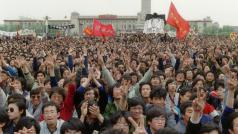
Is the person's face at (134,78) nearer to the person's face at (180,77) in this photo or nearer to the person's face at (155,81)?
the person's face at (155,81)

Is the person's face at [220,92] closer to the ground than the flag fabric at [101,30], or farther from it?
closer to the ground

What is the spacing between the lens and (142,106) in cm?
473

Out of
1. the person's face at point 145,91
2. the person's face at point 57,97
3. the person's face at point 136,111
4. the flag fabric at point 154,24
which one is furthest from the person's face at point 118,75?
the flag fabric at point 154,24

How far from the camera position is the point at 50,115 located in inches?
169

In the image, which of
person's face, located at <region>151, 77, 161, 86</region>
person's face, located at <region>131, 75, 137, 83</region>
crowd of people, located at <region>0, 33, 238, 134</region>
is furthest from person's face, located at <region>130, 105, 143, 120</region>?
person's face, located at <region>131, 75, 137, 83</region>

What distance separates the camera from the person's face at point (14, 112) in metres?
4.53

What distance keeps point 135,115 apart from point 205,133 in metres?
1.18

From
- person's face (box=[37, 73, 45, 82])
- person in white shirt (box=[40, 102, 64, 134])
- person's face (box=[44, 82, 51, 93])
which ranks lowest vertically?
person in white shirt (box=[40, 102, 64, 134])

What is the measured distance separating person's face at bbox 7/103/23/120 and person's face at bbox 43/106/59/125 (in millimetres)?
370

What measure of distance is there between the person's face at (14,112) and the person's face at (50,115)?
370 millimetres

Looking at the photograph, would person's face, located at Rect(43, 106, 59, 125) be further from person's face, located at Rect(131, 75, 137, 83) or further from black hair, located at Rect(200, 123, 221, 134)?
person's face, located at Rect(131, 75, 137, 83)

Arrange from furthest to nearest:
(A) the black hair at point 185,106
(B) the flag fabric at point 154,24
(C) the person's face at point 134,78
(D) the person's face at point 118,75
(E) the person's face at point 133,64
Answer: (B) the flag fabric at point 154,24 → (E) the person's face at point 133,64 → (D) the person's face at point 118,75 → (C) the person's face at point 134,78 → (A) the black hair at point 185,106

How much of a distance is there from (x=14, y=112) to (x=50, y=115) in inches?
19.3

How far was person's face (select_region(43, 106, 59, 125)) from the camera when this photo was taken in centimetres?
427
